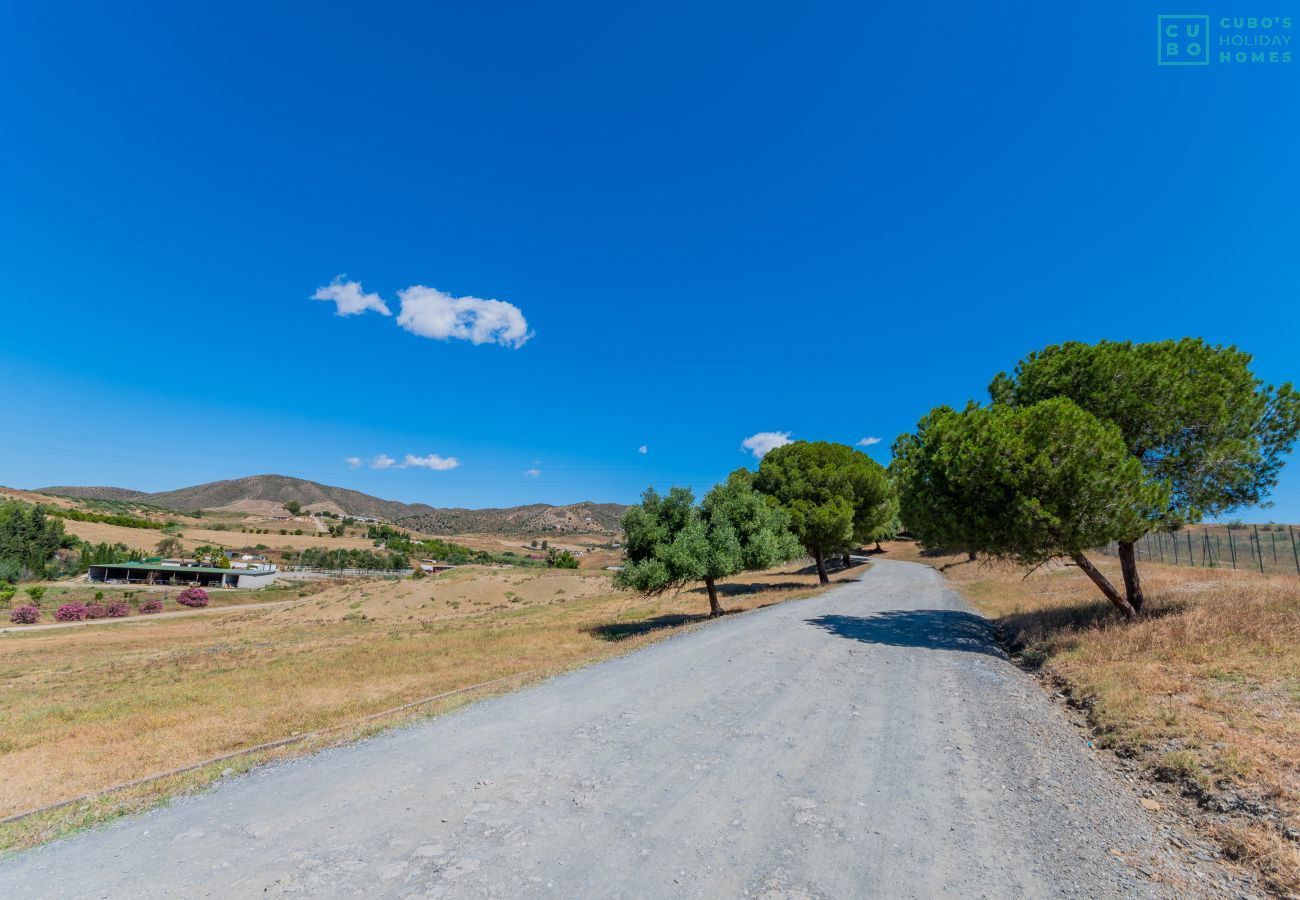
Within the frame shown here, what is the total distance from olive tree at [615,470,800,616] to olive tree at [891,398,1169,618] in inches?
356

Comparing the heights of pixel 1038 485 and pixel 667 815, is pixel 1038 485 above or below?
above

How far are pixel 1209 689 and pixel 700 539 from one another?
1564 centimetres

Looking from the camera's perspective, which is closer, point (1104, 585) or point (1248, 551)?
point (1104, 585)

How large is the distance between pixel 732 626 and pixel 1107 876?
1452 cm

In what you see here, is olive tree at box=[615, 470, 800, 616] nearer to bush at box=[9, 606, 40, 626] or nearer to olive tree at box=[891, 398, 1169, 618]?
olive tree at box=[891, 398, 1169, 618]

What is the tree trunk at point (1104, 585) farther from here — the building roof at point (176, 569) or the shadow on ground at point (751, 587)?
the building roof at point (176, 569)

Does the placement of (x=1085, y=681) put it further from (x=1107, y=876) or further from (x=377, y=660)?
(x=377, y=660)

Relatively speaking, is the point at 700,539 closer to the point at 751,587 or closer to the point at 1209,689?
the point at 1209,689

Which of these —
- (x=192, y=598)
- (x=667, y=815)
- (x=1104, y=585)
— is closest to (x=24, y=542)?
(x=192, y=598)

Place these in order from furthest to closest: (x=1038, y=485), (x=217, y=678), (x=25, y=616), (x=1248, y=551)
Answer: (x=25, y=616) → (x=1248, y=551) → (x=217, y=678) → (x=1038, y=485)

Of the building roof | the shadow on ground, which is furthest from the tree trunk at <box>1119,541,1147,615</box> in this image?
the building roof

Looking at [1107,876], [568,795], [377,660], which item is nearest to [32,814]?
[568,795]

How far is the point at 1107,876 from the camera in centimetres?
465

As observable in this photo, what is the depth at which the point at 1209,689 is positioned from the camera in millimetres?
9078
